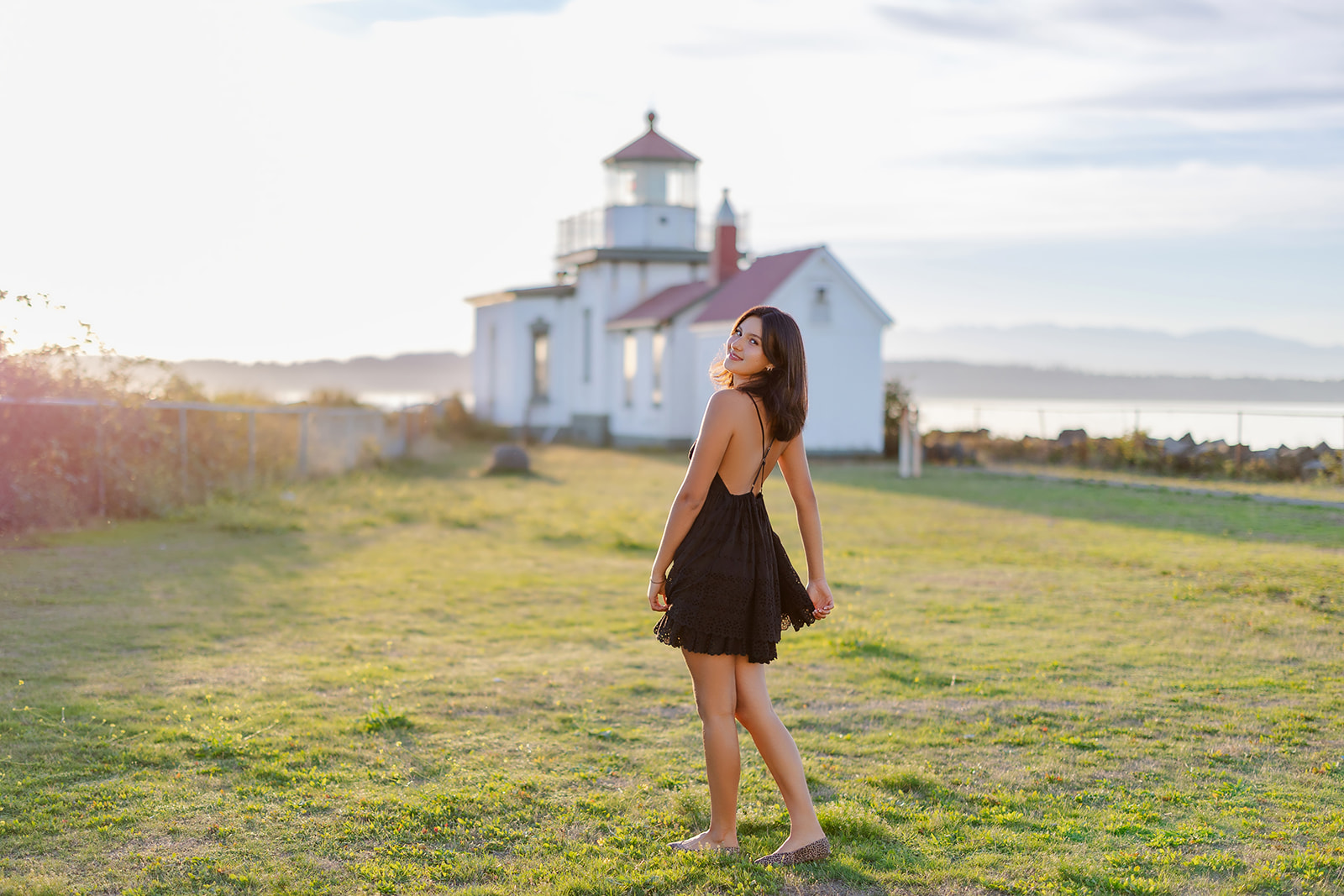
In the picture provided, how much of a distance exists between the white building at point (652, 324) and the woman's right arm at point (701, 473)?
77.5ft

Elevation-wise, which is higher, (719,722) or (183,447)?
(183,447)

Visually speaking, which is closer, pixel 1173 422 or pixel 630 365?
pixel 1173 422

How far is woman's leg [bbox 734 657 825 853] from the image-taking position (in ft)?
13.1

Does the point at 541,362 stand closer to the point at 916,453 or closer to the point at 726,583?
the point at 916,453

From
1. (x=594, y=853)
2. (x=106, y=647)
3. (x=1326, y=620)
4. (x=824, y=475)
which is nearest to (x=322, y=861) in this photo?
(x=594, y=853)

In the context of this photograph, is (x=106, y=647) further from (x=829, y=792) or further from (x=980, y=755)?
(x=980, y=755)

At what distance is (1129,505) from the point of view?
17.6 meters

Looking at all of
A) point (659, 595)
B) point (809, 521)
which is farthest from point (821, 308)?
point (659, 595)

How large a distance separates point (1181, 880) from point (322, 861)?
9.57ft

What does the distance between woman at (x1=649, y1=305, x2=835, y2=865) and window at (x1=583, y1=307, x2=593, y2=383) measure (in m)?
32.1

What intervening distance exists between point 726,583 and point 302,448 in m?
16.7

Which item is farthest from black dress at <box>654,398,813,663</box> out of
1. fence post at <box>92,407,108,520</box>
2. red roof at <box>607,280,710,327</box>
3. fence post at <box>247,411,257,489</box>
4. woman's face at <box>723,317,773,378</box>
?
red roof at <box>607,280,710,327</box>

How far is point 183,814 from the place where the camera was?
434cm

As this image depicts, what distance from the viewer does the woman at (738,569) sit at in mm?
3898
